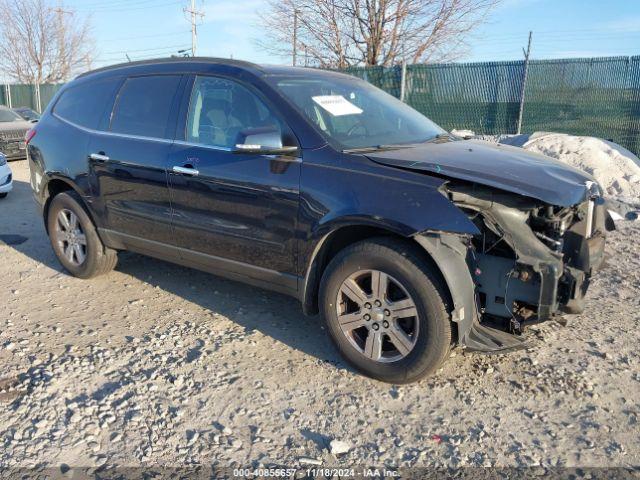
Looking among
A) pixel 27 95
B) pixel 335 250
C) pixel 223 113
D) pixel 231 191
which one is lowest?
→ pixel 335 250

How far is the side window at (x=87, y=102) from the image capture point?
4930mm

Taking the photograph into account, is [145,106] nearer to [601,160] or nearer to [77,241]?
[77,241]

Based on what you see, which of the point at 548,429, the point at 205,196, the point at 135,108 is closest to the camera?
the point at 548,429

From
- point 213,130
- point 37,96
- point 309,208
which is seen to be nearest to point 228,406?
point 309,208

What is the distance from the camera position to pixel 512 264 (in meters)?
3.08

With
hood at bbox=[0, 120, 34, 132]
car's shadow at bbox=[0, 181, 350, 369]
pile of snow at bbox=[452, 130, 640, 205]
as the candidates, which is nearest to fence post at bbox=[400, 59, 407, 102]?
pile of snow at bbox=[452, 130, 640, 205]

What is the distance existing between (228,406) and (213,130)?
76.4 inches

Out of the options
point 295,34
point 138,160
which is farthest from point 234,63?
point 295,34

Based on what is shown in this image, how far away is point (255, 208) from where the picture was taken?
375 cm

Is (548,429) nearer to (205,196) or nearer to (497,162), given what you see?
(497,162)

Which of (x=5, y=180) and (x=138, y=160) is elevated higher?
(x=138, y=160)

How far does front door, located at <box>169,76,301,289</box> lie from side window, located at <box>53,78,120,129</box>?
1.18m

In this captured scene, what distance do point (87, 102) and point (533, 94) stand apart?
9.50m

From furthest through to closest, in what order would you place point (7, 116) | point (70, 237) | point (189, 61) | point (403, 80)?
1. point (7, 116)
2. point (403, 80)
3. point (70, 237)
4. point (189, 61)
